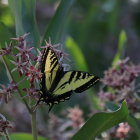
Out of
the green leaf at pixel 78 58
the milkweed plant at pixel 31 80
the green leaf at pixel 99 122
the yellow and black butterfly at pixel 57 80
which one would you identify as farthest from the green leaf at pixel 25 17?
the green leaf at pixel 78 58

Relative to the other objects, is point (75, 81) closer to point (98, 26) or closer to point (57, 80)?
point (57, 80)

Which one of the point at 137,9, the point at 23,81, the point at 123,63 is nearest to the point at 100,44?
the point at 137,9

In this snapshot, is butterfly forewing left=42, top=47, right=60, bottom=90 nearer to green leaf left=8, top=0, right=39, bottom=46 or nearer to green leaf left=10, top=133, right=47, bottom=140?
green leaf left=8, top=0, right=39, bottom=46

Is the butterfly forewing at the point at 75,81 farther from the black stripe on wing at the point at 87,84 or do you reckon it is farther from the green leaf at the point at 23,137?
the green leaf at the point at 23,137

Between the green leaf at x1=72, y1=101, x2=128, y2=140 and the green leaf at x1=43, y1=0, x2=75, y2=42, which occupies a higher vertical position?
the green leaf at x1=43, y1=0, x2=75, y2=42

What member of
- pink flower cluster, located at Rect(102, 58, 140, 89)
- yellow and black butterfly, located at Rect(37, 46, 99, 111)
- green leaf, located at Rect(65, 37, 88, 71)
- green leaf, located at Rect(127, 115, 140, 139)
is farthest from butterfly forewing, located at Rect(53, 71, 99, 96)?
green leaf, located at Rect(65, 37, 88, 71)

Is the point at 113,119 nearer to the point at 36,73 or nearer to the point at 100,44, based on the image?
the point at 36,73
